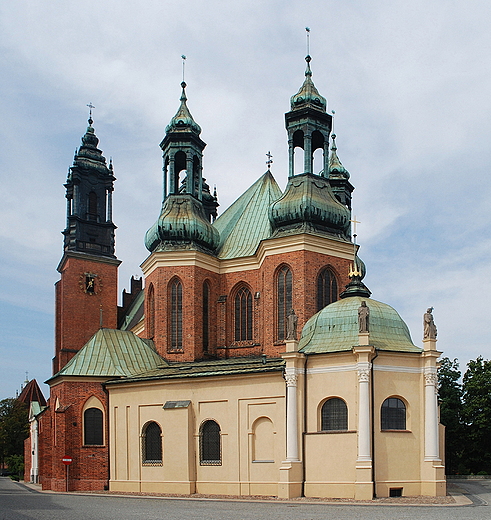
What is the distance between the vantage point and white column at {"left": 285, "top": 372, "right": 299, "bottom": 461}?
3116cm

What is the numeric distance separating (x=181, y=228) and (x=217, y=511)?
21777 millimetres

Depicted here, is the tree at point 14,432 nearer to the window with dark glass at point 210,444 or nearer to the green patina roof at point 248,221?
the green patina roof at point 248,221

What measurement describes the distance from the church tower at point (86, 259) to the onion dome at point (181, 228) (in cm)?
1118

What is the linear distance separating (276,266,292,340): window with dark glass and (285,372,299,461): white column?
7486mm

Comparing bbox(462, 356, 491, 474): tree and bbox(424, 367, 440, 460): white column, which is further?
bbox(462, 356, 491, 474): tree

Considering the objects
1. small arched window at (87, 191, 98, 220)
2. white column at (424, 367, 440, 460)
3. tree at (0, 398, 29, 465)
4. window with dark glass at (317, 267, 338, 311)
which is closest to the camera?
white column at (424, 367, 440, 460)

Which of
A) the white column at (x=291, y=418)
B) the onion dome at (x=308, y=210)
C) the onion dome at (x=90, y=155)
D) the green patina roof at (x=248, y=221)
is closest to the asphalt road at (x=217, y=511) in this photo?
the white column at (x=291, y=418)

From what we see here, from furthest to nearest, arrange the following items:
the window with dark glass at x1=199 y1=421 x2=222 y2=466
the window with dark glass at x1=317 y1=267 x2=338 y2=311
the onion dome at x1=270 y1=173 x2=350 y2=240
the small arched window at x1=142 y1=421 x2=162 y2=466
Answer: the onion dome at x1=270 y1=173 x2=350 y2=240, the window with dark glass at x1=317 y1=267 x2=338 y2=311, the small arched window at x1=142 y1=421 x2=162 y2=466, the window with dark glass at x1=199 y1=421 x2=222 y2=466

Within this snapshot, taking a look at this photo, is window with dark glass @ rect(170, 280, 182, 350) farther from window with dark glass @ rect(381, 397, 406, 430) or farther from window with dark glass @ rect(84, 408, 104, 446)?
window with dark glass @ rect(381, 397, 406, 430)

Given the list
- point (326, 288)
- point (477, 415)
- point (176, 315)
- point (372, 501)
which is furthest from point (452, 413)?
point (372, 501)

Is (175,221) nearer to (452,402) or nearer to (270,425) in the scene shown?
(270,425)

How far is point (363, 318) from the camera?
30.8m

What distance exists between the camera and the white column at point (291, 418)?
3116cm

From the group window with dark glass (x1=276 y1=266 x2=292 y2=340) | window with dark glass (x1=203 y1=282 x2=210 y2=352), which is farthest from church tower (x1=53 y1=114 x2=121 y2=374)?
window with dark glass (x1=276 y1=266 x2=292 y2=340)
